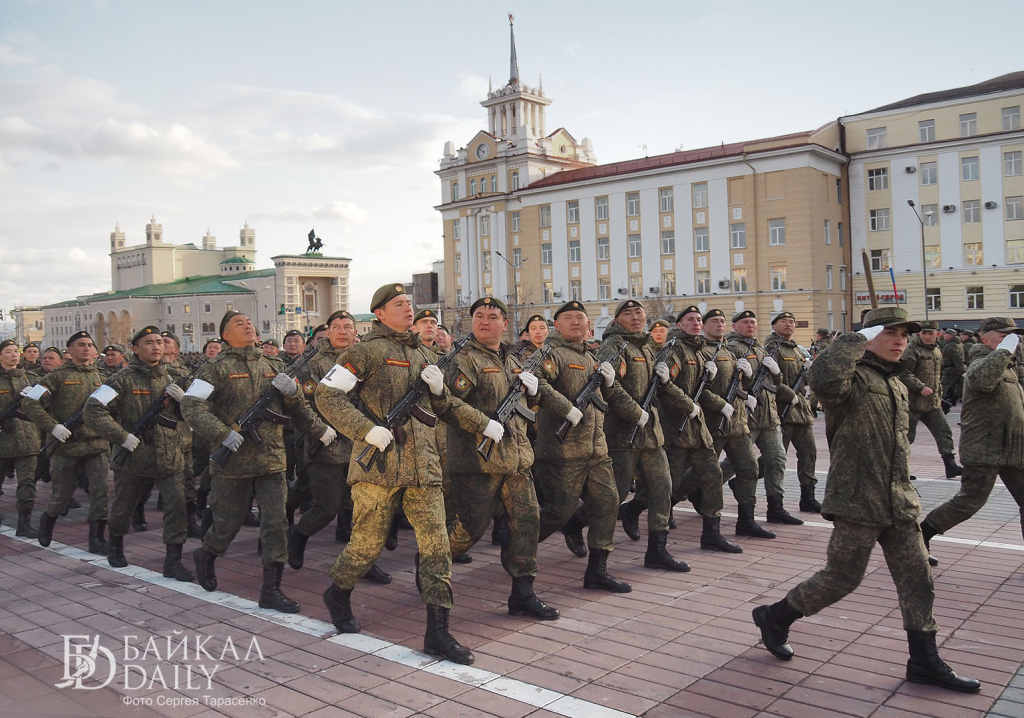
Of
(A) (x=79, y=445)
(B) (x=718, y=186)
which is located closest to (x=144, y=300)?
(B) (x=718, y=186)

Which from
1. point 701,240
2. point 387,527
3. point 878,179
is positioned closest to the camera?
point 387,527

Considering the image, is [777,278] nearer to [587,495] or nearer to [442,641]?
[587,495]

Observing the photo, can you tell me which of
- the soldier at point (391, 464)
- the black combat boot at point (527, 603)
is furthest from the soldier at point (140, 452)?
the black combat boot at point (527, 603)

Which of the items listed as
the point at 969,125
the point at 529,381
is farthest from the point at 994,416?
the point at 969,125

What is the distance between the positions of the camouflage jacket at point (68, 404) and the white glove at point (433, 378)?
16.4 feet

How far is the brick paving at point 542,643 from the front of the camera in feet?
14.8

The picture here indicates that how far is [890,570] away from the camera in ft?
15.5

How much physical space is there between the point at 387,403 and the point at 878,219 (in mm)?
52172

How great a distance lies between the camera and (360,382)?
558cm

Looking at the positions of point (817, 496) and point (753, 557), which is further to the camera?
point (817, 496)

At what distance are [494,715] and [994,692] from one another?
2.54 meters

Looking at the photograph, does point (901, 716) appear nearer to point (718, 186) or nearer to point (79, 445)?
point (79, 445)

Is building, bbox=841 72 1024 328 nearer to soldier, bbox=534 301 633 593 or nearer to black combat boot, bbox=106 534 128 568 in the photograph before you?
soldier, bbox=534 301 633 593

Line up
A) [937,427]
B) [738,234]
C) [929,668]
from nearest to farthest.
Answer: [929,668]
[937,427]
[738,234]
